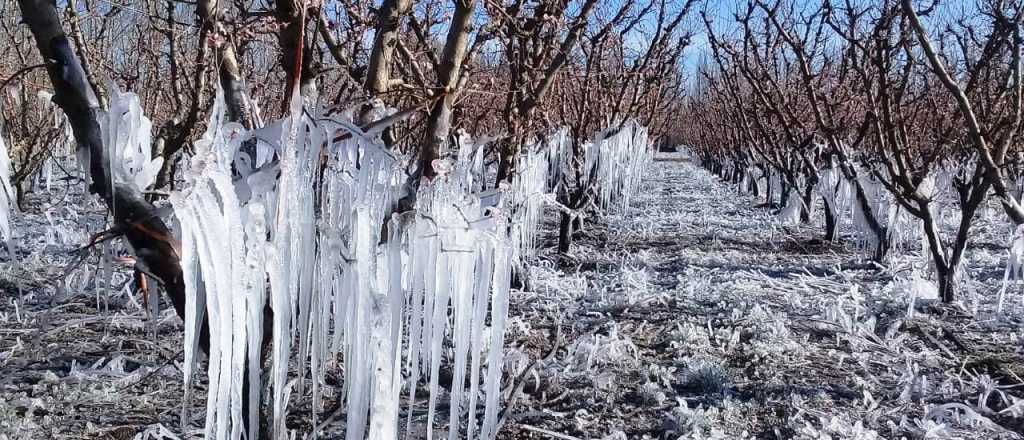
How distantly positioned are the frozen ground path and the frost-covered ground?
1 cm

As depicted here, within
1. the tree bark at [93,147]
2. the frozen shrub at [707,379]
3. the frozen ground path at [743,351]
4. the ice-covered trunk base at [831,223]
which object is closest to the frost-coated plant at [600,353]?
the frozen ground path at [743,351]

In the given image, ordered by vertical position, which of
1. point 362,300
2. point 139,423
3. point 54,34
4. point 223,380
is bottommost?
point 139,423

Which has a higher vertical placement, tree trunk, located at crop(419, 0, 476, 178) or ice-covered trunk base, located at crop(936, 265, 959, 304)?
tree trunk, located at crop(419, 0, 476, 178)

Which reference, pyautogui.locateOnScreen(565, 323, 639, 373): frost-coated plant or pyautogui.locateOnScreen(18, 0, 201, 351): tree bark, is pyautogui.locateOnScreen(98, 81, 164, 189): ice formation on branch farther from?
pyautogui.locateOnScreen(565, 323, 639, 373): frost-coated plant

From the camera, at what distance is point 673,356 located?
364 centimetres

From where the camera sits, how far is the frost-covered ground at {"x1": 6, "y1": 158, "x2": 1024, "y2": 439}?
9.04 ft

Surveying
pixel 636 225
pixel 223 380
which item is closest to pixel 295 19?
pixel 223 380

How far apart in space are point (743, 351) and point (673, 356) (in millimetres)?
353

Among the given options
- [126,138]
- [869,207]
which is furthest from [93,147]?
[869,207]

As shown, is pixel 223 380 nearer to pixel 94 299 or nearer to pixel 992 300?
pixel 94 299

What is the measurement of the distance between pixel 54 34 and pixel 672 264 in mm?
5005

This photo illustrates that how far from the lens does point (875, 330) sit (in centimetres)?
411

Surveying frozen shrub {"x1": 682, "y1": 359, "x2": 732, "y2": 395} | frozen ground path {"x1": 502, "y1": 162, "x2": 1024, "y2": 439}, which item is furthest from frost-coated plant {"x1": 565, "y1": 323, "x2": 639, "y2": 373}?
frozen shrub {"x1": 682, "y1": 359, "x2": 732, "y2": 395}

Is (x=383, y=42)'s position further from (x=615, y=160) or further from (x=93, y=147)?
(x=615, y=160)
